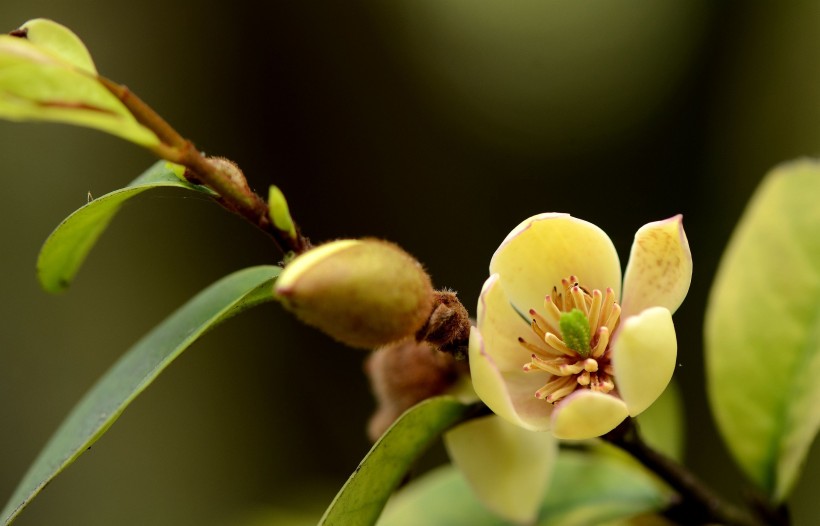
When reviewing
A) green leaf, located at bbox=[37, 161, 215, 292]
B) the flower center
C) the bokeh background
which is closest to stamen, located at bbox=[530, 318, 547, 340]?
the flower center

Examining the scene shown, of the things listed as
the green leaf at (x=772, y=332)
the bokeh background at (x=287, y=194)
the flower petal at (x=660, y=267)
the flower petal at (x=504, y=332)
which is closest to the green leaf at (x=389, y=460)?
the flower petal at (x=504, y=332)

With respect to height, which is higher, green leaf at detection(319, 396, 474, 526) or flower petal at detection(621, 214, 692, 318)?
flower petal at detection(621, 214, 692, 318)

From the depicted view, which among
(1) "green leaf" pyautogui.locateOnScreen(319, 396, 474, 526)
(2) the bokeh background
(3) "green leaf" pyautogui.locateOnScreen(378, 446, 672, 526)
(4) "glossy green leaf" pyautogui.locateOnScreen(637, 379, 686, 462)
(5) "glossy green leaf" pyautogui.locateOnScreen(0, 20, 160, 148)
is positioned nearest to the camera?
(5) "glossy green leaf" pyautogui.locateOnScreen(0, 20, 160, 148)

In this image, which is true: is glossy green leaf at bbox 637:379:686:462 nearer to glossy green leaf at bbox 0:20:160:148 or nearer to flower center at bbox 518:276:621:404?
flower center at bbox 518:276:621:404

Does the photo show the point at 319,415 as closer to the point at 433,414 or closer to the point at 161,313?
the point at 161,313

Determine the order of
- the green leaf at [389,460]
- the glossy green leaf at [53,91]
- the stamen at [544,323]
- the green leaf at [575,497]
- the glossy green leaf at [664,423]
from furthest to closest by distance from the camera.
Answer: the glossy green leaf at [664,423] → the green leaf at [575,497] → the stamen at [544,323] → the green leaf at [389,460] → the glossy green leaf at [53,91]

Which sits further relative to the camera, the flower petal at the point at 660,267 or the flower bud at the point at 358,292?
the flower petal at the point at 660,267

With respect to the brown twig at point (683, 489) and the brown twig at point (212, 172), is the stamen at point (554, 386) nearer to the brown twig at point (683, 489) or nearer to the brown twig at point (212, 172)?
the brown twig at point (683, 489)

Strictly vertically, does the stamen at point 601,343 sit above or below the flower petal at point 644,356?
below
